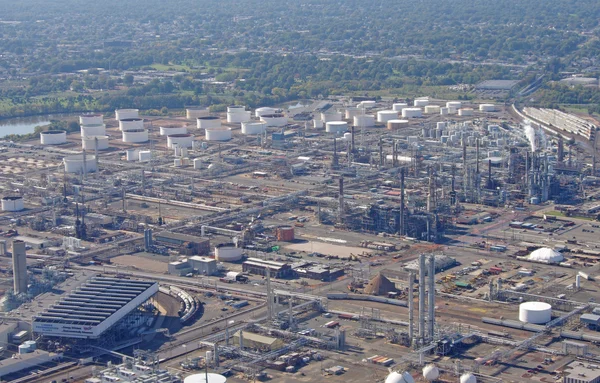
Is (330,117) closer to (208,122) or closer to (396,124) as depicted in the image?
(396,124)

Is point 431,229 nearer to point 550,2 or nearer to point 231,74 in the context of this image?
point 231,74

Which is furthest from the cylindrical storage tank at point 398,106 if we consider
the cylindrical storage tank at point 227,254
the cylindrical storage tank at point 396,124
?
the cylindrical storage tank at point 227,254

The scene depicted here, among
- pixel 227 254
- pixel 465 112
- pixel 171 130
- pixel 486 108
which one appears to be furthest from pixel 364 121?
pixel 227 254

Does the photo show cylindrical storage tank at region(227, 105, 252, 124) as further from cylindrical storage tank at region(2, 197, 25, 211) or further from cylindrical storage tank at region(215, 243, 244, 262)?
cylindrical storage tank at region(215, 243, 244, 262)

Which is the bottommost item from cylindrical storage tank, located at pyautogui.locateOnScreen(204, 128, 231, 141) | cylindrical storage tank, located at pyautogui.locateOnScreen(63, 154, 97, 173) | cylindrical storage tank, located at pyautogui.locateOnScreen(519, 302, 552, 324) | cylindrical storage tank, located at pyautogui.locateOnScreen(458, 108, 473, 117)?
cylindrical storage tank, located at pyautogui.locateOnScreen(519, 302, 552, 324)

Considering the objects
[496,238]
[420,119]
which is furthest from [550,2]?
[496,238]

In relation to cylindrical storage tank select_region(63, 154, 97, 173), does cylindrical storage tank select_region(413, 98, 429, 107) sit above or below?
above

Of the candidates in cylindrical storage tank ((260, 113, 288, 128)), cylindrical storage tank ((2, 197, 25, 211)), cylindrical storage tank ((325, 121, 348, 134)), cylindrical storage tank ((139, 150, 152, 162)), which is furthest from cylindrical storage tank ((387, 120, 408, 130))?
cylindrical storage tank ((2, 197, 25, 211))

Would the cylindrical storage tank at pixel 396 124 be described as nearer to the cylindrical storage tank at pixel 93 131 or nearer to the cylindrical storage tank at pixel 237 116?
the cylindrical storage tank at pixel 237 116
